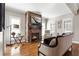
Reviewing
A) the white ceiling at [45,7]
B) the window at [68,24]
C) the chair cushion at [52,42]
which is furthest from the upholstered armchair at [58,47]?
the white ceiling at [45,7]

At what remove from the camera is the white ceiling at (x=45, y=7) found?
1.58 meters

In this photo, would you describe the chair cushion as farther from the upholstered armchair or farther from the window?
the window

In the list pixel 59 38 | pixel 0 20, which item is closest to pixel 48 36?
pixel 59 38

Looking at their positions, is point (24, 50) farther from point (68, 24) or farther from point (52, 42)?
point (68, 24)

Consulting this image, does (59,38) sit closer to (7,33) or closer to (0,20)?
(7,33)

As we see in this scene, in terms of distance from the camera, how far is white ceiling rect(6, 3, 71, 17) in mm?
1585

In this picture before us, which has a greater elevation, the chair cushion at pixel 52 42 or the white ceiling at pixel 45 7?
the white ceiling at pixel 45 7

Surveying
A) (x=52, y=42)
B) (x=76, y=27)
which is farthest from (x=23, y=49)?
(x=76, y=27)

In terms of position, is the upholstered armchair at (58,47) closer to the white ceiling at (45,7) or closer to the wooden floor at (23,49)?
the wooden floor at (23,49)

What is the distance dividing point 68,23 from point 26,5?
74 centimetres

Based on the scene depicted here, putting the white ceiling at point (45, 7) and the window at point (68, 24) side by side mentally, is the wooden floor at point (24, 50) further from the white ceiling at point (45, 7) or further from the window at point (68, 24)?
the white ceiling at point (45, 7)

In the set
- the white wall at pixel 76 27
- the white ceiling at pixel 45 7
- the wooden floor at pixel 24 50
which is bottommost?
the wooden floor at pixel 24 50

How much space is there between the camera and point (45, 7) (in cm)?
160

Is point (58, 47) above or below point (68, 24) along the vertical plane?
below
